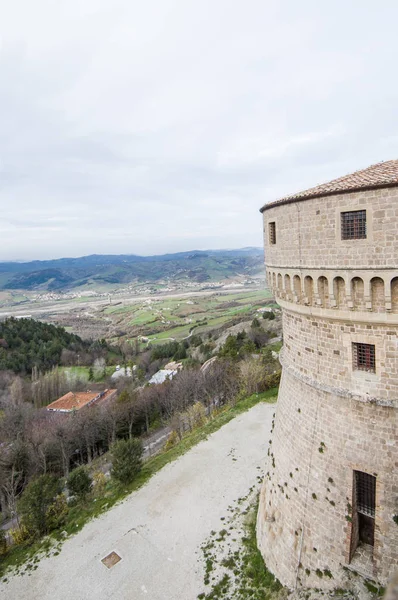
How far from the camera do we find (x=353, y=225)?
878 cm

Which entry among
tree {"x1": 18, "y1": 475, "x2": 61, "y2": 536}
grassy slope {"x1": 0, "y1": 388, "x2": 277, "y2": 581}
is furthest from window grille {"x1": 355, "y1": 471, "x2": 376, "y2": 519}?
tree {"x1": 18, "y1": 475, "x2": 61, "y2": 536}

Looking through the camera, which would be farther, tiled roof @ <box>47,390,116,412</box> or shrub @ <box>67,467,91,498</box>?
tiled roof @ <box>47,390,116,412</box>

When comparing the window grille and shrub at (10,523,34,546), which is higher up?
the window grille

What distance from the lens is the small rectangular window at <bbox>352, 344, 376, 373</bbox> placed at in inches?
364

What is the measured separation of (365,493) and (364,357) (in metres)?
3.88

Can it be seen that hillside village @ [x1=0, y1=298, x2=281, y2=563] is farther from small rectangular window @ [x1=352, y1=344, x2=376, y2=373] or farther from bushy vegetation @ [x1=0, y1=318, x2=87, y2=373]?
small rectangular window @ [x1=352, y1=344, x2=376, y2=373]

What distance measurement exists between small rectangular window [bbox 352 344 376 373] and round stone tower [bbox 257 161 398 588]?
3cm

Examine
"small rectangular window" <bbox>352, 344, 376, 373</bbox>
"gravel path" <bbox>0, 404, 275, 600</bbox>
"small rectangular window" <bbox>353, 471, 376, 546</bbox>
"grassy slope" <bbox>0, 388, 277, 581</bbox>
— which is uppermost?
"small rectangular window" <bbox>352, 344, 376, 373</bbox>

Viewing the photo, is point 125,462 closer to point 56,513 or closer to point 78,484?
point 78,484

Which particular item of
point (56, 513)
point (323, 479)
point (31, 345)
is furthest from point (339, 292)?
point (31, 345)

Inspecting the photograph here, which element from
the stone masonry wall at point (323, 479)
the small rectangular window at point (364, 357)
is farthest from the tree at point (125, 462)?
the small rectangular window at point (364, 357)

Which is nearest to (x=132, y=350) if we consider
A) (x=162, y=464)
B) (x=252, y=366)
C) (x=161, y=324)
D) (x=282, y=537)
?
(x=161, y=324)

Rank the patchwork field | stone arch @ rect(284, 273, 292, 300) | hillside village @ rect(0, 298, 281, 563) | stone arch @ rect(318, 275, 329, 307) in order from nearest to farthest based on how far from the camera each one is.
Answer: stone arch @ rect(318, 275, 329, 307), stone arch @ rect(284, 273, 292, 300), hillside village @ rect(0, 298, 281, 563), the patchwork field

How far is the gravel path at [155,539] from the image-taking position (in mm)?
13945
